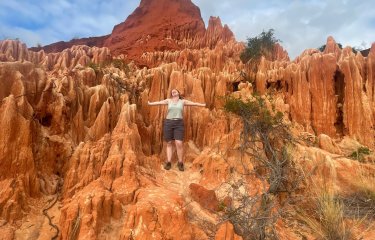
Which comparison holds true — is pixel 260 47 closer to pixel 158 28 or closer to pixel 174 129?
pixel 174 129

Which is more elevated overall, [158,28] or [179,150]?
[158,28]

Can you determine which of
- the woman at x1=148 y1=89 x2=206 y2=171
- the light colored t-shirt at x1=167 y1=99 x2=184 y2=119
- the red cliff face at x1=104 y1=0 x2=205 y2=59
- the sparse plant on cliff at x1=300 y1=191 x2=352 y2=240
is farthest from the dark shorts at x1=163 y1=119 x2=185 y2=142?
the red cliff face at x1=104 y1=0 x2=205 y2=59

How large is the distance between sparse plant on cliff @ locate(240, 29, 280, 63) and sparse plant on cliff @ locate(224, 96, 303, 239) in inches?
440

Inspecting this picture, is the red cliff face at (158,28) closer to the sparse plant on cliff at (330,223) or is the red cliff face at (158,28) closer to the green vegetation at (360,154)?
the green vegetation at (360,154)

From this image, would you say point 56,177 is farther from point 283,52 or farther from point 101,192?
point 283,52

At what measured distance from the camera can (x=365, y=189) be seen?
7.18 m

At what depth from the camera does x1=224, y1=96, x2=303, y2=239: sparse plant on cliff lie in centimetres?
555

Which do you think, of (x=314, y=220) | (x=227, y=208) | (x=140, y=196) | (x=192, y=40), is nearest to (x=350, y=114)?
(x=314, y=220)

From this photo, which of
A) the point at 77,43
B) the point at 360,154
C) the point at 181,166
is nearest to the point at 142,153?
the point at 181,166

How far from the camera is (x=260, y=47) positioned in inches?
837

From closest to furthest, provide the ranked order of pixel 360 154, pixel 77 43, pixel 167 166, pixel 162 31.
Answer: pixel 167 166 < pixel 360 154 < pixel 162 31 < pixel 77 43

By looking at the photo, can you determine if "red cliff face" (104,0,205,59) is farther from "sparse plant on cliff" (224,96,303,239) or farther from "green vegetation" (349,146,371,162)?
"green vegetation" (349,146,371,162)

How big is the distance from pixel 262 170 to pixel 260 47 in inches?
594

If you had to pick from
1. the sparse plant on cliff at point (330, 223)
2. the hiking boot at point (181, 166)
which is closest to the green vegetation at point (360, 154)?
the sparse plant on cliff at point (330, 223)
